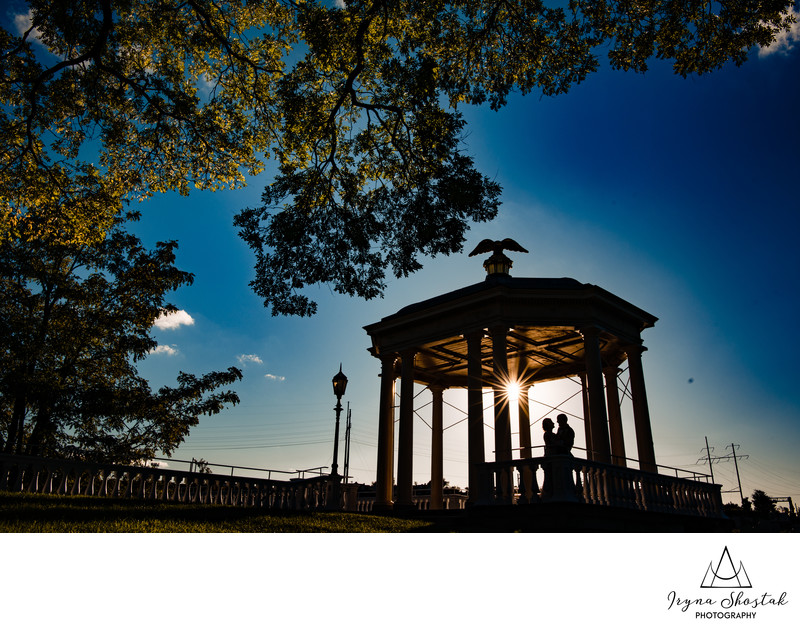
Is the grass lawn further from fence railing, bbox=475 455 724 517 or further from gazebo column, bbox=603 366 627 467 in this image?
gazebo column, bbox=603 366 627 467

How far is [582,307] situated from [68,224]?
1702 cm

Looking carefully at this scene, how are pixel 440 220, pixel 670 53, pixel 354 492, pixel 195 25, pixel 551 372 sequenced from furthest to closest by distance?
pixel 551 372
pixel 354 492
pixel 195 25
pixel 440 220
pixel 670 53

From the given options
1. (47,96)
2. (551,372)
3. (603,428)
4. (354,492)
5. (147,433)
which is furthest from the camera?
(551,372)

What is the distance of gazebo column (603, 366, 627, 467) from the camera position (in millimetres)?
22109

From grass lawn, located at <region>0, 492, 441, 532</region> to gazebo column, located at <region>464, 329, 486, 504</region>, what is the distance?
21.0ft

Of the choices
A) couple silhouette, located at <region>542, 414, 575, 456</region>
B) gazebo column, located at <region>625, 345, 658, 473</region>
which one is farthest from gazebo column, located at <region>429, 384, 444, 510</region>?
couple silhouette, located at <region>542, 414, 575, 456</region>

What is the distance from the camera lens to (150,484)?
578 inches

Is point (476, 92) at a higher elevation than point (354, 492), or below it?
higher

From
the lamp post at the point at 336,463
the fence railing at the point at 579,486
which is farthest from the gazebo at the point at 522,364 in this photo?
the lamp post at the point at 336,463

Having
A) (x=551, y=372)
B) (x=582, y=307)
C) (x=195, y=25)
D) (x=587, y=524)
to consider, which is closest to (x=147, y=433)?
(x=195, y=25)

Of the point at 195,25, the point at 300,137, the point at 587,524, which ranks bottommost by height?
the point at 587,524

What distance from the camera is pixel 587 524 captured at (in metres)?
12.8

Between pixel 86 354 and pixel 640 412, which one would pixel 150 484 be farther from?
pixel 640 412

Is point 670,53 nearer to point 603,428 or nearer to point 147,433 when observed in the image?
point 603,428
